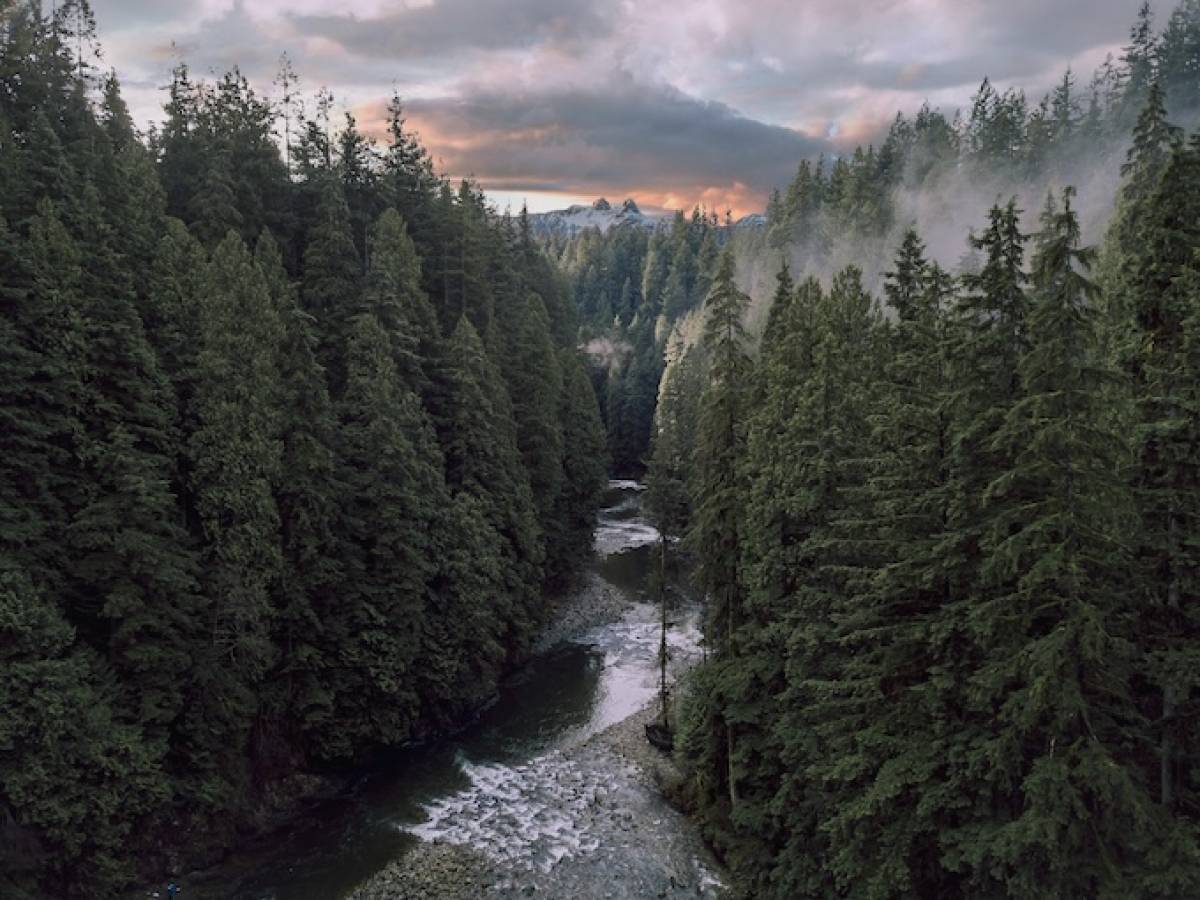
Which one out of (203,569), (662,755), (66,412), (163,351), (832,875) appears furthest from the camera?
(662,755)

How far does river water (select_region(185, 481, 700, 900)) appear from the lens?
2553 centimetres

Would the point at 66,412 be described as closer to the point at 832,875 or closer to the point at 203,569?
the point at 203,569

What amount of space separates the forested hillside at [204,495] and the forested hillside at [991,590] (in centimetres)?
1542

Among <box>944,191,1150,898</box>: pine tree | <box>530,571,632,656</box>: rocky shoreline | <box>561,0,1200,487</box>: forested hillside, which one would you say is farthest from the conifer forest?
<box>561,0,1200,487</box>: forested hillside

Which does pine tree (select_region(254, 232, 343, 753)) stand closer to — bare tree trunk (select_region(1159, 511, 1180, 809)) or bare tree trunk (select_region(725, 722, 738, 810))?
bare tree trunk (select_region(725, 722, 738, 810))

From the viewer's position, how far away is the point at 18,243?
2370 cm

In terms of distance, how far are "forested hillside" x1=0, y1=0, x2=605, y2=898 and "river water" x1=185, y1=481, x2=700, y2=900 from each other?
5.78 ft

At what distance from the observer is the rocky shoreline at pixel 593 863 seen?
23969 mm

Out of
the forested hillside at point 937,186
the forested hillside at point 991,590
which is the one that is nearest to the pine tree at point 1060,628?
the forested hillside at point 991,590

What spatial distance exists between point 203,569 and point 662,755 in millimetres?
18756

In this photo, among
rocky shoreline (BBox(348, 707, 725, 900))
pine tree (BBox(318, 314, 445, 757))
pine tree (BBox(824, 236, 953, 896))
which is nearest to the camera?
pine tree (BBox(824, 236, 953, 896))

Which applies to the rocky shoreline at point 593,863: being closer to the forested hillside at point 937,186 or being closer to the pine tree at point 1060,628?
the pine tree at point 1060,628

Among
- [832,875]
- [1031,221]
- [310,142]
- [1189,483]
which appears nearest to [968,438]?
[1189,483]

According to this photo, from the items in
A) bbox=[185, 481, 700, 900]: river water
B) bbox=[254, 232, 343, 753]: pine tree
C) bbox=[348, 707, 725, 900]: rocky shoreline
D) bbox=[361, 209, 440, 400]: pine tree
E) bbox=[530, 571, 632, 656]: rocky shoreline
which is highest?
bbox=[361, 209, 440, 400]: pine tree
